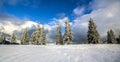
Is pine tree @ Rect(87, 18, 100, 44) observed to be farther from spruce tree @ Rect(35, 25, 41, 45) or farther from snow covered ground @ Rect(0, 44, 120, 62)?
snow covered ground @ Rect(0, 44, 120, 62)

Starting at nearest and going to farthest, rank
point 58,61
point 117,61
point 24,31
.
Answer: point 117,61 → point 58,61 → point 24,31

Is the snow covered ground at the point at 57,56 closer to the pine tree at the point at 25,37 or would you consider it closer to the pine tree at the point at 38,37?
the pine tree at the point at 38,37

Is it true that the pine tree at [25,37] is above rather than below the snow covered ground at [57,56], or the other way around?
above

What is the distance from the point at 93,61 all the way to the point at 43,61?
105 inches

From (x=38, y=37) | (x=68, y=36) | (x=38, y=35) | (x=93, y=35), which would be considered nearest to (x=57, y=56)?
(x=93, y=35)

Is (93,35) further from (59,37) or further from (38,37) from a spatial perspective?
(38,37)

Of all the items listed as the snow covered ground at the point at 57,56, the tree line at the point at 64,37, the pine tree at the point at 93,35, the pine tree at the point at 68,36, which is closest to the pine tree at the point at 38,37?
the tree line at the point at 64,37

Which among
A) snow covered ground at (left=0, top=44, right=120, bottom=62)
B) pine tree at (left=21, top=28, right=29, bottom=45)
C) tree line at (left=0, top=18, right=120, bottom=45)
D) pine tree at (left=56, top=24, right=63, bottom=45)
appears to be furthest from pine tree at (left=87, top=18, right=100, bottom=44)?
snow covered ground at (left=0, top=44, right=120, bottom=62)

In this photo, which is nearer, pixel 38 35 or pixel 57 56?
pixel 57 56

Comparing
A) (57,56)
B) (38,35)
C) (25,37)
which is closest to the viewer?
(57,56)

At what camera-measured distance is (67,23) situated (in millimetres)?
70500

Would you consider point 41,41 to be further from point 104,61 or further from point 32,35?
point 104,61

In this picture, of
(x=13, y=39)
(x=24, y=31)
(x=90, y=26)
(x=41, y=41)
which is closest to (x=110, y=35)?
(x=90, y=26)

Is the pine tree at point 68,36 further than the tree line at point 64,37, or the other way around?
the pine tree at point 68,36
